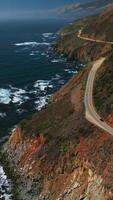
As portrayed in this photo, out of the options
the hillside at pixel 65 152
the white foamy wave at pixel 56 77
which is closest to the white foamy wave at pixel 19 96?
the white foamy wave at pixel 56 77

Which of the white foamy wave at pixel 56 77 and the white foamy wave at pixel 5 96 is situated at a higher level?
the white foamy wave at pixel 5 96

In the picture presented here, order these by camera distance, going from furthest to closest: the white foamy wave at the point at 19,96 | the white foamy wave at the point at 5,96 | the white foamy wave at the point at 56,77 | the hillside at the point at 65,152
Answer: the white foamy wave at the point at 56,77
the white foamy wave at the point at 19,96
the white foamy wave at the point at 5,96
the hillside at the point at 65,152

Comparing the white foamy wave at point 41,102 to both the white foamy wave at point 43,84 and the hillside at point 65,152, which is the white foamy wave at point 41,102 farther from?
the hillside at point 65,152

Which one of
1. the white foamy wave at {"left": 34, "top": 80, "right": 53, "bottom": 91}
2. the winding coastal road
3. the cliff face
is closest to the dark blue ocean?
the white foamy wave at {"left": 34, "top": 80, "right": 53, "bottom": 91}

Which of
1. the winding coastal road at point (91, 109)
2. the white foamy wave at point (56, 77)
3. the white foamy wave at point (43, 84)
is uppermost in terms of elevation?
the winding coastal road at point (91, 109)

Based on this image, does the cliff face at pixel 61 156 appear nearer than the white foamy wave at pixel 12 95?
Yes

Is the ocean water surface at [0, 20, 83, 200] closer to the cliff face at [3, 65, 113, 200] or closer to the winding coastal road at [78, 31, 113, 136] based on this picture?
the cliff face at [3, 65, 113, 200]

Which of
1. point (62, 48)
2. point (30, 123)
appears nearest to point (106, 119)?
point (30, 123)
